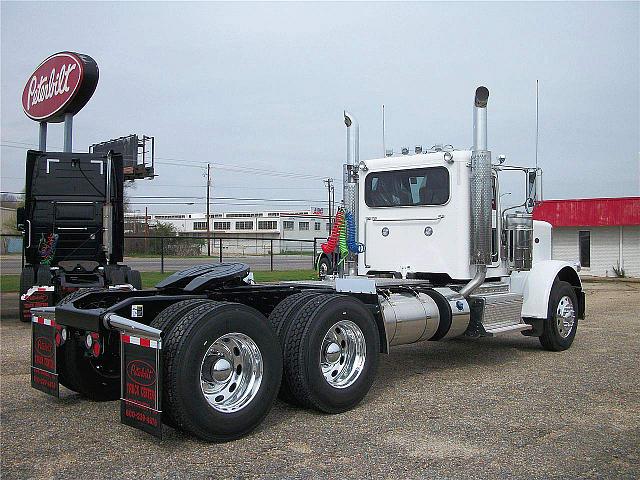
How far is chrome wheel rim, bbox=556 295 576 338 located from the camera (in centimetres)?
965

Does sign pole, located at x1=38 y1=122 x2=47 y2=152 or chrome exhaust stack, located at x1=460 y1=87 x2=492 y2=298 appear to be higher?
sign pole, located at x1=38 y1=122 x2=47 y2=152

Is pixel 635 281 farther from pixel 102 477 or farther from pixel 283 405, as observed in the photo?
pixel 102 477

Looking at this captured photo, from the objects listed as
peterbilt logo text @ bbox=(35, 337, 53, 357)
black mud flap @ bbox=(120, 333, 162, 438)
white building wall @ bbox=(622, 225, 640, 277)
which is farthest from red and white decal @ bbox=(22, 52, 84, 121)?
white building wall @ bbox=(622, 225, 640, 277)

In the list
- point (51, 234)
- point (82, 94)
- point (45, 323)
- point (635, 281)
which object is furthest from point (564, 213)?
point (45, 323)

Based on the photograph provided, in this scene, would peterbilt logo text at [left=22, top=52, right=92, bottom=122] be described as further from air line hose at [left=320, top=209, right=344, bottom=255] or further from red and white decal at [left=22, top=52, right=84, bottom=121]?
air line hose at [left=320, top=209, right=344, bottom=255]

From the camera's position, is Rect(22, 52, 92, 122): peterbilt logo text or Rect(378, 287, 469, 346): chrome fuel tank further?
Rect(22, 52, 92, 122): peterbilt logo text

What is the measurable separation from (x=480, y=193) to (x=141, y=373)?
207 inches

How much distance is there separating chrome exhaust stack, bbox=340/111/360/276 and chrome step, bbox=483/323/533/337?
213 centimetres

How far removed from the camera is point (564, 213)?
3023 cm

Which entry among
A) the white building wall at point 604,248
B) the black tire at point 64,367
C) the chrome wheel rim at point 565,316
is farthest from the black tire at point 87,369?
the white building wall at point 604,248

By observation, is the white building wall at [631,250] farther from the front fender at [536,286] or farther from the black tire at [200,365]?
the black tire at [200,365]

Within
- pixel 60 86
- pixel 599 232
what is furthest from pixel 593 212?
pixel 60 86

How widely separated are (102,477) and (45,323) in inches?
76.8

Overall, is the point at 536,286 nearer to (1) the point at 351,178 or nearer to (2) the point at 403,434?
(1) the point at 351,178
